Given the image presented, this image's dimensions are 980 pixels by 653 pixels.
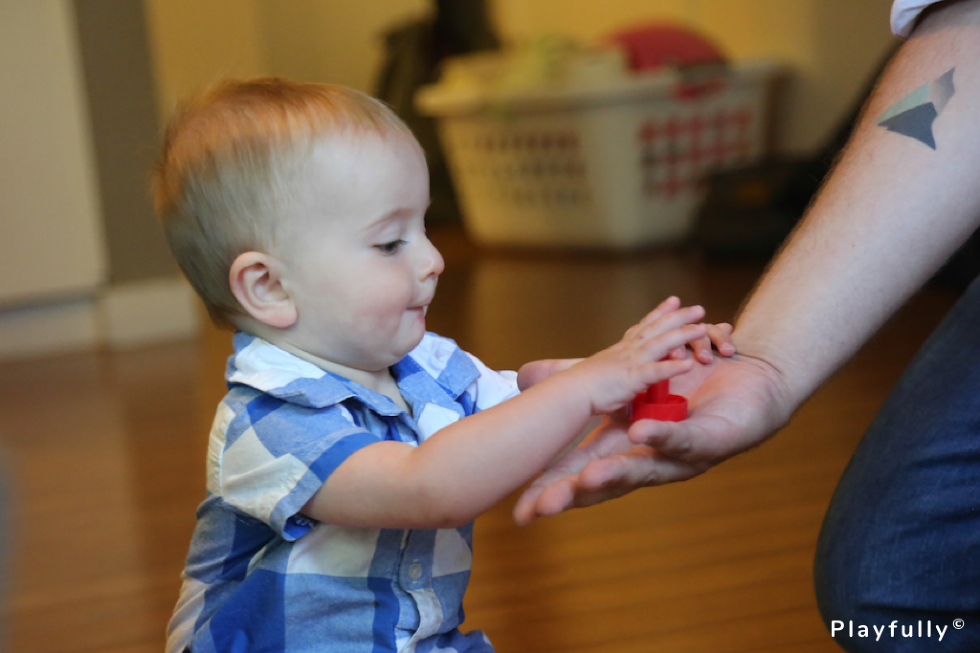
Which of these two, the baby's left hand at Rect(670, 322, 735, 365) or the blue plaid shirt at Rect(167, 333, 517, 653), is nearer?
the blue plaid shirt at Rect(167, 333, 517, 653)

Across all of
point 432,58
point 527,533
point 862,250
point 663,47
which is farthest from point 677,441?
point 432,58

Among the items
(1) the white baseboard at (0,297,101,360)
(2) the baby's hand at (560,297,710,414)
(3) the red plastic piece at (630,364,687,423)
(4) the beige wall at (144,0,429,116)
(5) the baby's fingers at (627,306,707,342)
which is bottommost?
(1) the white baseboard at (0,297,101,360)

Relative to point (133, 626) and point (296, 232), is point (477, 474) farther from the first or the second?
point (133, 626)

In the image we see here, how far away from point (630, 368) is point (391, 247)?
0.19m

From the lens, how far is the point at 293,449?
26.1 inches

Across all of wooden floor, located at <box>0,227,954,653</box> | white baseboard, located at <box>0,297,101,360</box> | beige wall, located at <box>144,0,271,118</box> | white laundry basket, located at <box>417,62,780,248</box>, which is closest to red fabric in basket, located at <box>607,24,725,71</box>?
white laundry basket, located at <box>417,62,780,248</box>

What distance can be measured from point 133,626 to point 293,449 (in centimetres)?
64

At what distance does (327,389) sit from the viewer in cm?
69

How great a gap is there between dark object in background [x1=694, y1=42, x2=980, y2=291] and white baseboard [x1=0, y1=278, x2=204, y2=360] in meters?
1.56

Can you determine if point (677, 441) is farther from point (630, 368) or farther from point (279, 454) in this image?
point (279, 454)

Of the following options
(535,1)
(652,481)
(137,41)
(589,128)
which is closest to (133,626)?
(652,481)

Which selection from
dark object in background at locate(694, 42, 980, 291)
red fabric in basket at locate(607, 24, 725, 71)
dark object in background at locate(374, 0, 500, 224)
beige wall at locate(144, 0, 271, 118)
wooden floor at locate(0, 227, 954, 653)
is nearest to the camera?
wooden floor at locate(0, 227, 954, 653)

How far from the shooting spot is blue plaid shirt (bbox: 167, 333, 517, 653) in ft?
2.21

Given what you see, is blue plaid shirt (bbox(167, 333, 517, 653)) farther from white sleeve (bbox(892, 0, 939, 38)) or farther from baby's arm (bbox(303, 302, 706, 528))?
white sleeve (bbox(892, 0, 939, 38))
